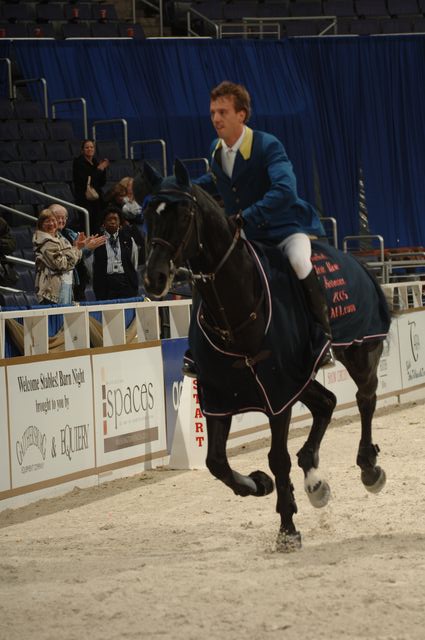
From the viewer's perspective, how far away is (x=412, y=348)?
13766 mm

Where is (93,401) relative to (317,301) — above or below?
below

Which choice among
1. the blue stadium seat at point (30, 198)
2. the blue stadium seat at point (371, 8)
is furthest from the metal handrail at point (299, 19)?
the blue stadium seat at point (30, 198)

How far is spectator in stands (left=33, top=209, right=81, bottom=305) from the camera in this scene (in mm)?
9945

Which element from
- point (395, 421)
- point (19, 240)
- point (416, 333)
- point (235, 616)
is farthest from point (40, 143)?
point (235, 616)

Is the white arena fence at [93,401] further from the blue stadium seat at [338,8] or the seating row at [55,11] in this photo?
the blue stadium seat at [338,8]

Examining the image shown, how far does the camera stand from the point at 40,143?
53.3 feet

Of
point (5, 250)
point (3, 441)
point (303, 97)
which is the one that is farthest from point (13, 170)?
point (3, 441)

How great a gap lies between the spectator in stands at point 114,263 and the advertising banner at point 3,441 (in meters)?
3.94

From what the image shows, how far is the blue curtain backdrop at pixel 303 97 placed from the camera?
63.2 ft

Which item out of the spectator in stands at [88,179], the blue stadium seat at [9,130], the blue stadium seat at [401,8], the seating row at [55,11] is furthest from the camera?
the blue stadium seat at [401,8]

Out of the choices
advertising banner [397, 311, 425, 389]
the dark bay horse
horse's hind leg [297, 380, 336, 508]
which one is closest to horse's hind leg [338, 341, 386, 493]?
horse's hind leg [297, 380, 336, 508]

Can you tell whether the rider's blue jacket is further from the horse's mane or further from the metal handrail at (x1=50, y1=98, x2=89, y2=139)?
the metal handrail at (x1=50, y1=98, x2=89, y2=139)

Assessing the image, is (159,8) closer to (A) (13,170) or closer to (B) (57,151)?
(B) (57,151)

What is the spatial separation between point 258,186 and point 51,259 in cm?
425
